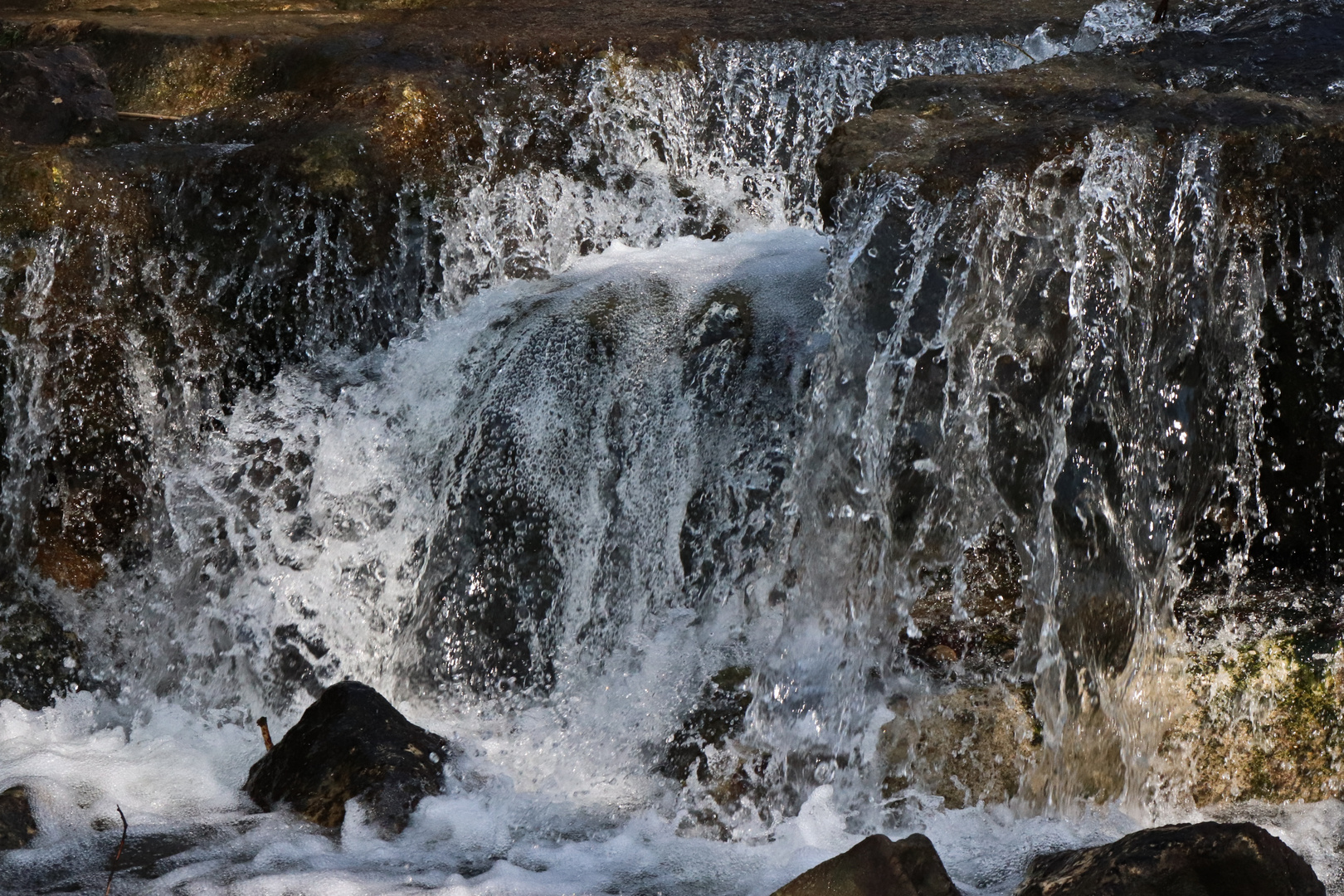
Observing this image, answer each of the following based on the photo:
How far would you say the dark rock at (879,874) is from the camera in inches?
112

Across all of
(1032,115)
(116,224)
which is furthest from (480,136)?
(1032,115)

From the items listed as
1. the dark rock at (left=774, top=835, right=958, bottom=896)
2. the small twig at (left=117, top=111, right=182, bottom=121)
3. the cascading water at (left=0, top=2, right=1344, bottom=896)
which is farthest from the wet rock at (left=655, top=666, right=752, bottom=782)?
the small twig at (left=117, top=111, right=182, bottom=121)

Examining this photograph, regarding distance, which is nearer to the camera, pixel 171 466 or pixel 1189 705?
pixel 1189 705

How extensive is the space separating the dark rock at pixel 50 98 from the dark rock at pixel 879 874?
4.46 m

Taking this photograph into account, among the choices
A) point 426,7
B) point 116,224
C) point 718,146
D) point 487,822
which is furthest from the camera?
point 426,7

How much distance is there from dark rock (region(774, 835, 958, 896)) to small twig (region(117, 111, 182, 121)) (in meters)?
4.46

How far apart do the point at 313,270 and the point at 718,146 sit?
206 cm

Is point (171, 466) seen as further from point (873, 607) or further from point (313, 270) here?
point (873, 607)

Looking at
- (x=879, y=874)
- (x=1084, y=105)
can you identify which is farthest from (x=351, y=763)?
(x=1084, y=105)

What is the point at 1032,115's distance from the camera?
13.4 feet

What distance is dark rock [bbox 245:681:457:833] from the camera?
11.7 feet

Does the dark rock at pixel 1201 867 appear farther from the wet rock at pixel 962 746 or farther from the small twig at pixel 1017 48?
the small twig at pixel 1017 48

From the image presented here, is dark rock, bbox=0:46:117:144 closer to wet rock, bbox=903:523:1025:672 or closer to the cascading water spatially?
the cascading water

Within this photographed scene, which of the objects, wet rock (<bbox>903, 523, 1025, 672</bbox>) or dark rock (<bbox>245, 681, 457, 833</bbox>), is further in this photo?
wet rock (<bbox>903, 523, 1025, 672</bbox>)
